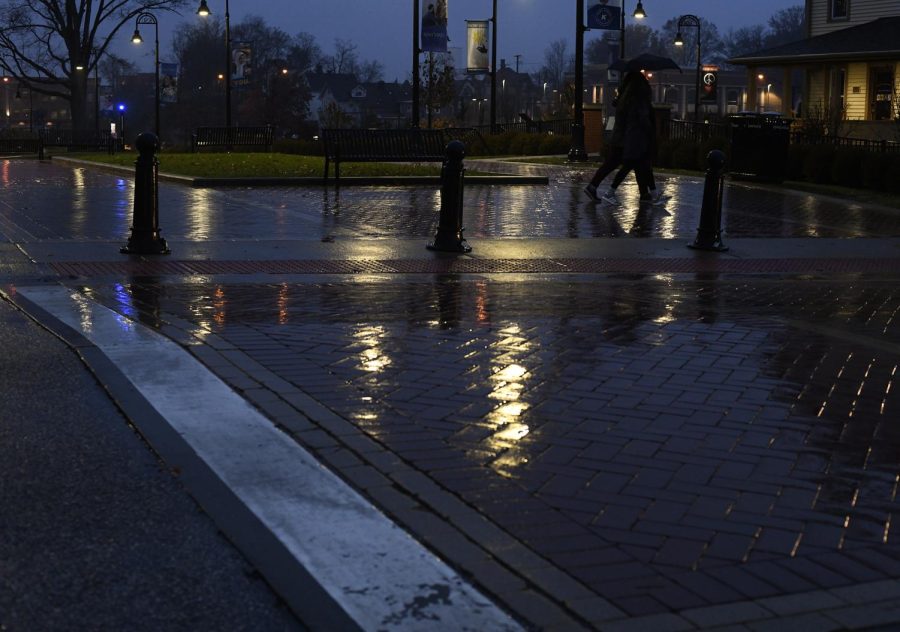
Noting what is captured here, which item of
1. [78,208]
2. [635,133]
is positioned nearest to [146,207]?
[78,208]

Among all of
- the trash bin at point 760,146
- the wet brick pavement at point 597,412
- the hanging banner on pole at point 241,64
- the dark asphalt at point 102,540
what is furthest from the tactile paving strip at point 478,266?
the hanging banner on pole at point 241,64

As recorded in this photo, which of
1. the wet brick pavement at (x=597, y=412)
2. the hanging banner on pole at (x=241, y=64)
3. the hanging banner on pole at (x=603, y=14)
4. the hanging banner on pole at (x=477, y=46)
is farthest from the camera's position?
the hanging banner on pole at (x=241, y=64)

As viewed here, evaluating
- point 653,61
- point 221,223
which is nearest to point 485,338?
point 221,223

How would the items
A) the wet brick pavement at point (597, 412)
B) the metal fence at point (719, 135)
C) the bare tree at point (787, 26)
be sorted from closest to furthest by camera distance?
the wet brick pavement at point (597, 412) → the metal fence at point (719, 135) → the bare tree at point (787, 26)

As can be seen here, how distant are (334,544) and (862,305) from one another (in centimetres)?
695

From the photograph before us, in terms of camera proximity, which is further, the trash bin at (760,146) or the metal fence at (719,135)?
the metal fence at (719,135)

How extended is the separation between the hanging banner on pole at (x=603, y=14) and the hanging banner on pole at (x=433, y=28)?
5.42 metres

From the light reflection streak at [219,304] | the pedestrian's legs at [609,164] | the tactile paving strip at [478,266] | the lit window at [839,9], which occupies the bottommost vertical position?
the light reflection streak at [219,304]

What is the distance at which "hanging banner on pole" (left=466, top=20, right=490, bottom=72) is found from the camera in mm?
47594

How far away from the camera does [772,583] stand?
416 cm

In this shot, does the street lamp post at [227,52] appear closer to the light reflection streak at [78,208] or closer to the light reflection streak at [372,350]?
the light reflection streak at [78,208]

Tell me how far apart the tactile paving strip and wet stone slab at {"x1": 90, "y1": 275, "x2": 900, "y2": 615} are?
817 mm

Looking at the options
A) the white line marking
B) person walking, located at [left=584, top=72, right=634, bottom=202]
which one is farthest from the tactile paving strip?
person walking, located at [left=584, top=72, right=634, bottom=202]

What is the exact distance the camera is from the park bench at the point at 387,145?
23797 mm
